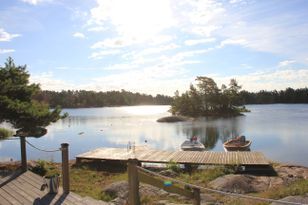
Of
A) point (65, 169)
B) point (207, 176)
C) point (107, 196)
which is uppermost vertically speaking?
point (65, 169)

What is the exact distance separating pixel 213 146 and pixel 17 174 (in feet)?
83.7

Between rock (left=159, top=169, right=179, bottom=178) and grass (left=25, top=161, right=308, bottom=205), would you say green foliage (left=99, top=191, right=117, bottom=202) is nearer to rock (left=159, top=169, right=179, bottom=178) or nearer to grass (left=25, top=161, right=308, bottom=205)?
grass (left=25, top=161, right=308, bottom=205)

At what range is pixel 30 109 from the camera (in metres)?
11.9

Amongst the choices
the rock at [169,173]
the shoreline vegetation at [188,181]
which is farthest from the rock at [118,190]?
the rock at [169,173]

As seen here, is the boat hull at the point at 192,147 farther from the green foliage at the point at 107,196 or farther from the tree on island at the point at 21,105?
the green foliage at the point at 107,196

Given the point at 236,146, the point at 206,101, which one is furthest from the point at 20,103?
the point at 206,101

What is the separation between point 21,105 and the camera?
11664mm

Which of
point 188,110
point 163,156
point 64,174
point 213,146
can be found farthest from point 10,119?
point 188,110

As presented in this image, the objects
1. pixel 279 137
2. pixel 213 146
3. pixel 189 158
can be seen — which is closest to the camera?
pixel 189 158

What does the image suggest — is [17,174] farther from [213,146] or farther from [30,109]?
[213,146]

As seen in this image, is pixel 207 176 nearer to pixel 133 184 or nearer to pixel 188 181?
pixel 188 181

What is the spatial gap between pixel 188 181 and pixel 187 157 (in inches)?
216

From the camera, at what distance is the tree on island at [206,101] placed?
9012 centimetres

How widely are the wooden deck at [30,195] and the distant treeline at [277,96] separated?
165 metres
